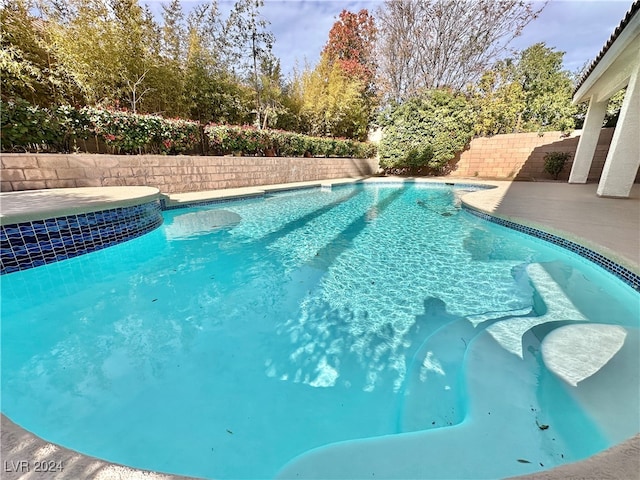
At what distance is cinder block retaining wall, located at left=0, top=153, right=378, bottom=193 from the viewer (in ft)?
17.7

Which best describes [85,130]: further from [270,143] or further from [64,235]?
[270,143]

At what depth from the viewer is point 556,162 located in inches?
467

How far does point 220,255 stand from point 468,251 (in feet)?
13.1

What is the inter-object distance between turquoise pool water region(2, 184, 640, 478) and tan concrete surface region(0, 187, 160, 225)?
715mm

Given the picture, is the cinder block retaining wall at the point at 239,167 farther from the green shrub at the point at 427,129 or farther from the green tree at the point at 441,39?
the green tree at the point at 441,39

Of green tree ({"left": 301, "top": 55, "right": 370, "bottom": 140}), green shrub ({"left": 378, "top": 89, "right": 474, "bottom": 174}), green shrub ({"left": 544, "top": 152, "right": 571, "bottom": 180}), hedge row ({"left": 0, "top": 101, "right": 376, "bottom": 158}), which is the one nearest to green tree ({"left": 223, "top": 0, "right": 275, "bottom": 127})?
green tree ({"left": 301, "top": 55, "right": 370, "bottom": 140})

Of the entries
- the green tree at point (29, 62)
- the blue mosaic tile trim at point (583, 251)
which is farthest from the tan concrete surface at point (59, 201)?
the blue mosaic tile trim at point (583, 251)

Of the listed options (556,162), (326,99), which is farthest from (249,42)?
(556,162)

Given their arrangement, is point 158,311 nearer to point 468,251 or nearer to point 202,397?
point 202,397

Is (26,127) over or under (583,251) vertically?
over

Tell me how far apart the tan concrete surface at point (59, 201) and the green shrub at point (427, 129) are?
40.4ft

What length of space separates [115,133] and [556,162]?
1572 cm

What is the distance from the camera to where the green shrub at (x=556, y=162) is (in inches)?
465

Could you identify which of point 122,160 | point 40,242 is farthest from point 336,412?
point 122,160
